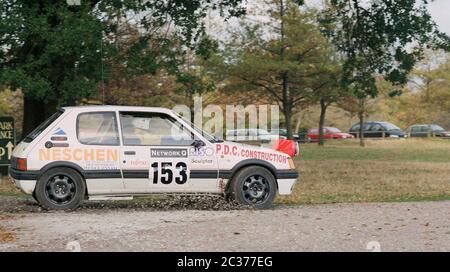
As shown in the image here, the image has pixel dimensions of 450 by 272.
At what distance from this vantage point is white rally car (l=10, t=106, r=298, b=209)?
10688 mm

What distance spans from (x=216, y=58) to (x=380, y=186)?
70.2ft

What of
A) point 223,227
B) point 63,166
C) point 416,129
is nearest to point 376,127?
point 416,129

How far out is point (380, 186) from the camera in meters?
16.5

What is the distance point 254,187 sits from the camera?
11.2m

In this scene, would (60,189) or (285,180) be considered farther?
(285,180)

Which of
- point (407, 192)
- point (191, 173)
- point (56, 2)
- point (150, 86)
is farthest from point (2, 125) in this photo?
point (150, 86)

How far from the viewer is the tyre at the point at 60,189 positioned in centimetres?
1059

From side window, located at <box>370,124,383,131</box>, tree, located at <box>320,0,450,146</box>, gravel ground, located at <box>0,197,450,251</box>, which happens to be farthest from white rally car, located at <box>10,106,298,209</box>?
side window, located at <box>370,124,383,131</box>

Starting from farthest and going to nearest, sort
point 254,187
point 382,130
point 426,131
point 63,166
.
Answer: point 426,131, point 382,130, point 254,187, point 63,166

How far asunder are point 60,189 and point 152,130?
5.53ft

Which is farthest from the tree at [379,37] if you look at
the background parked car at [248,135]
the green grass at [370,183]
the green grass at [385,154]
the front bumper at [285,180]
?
the background parked car at [248,135]

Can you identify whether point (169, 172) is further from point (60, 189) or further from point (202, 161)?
point (60, 189)

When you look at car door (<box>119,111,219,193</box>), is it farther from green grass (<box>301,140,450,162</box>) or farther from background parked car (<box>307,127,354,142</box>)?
→ background parked car (<box>307,127,354,142</box>)
